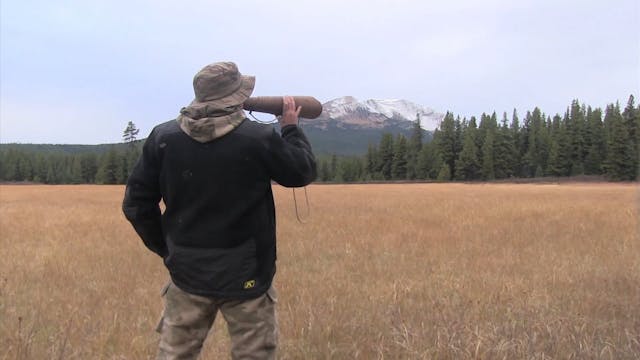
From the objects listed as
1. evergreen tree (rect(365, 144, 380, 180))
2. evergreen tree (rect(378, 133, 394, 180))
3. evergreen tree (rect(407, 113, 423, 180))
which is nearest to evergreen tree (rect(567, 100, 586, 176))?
evergreen tree (rect(407, 113, 423, 180))

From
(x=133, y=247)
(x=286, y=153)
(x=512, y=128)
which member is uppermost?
(x=512, y=128)

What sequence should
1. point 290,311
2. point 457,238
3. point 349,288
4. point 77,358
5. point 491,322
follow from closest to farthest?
point 77,358
point 491,322
point 290,311
point 349,288
point 457,238

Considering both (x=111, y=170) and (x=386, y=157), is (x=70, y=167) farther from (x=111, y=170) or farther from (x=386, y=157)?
(x=386, y=157)

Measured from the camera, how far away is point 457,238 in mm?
11664

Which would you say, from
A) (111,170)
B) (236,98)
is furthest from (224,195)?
(111,170)

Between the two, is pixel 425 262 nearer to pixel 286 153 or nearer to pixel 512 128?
pixel 286 153

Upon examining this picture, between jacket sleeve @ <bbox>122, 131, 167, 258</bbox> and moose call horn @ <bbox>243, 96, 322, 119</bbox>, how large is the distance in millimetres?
586

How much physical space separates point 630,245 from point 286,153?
977 centimetres

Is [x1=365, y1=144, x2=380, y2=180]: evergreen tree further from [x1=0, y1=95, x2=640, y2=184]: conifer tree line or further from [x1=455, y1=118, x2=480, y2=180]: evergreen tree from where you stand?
[x1=455, y1=118, x2=480, y2=180]: evergreen tree

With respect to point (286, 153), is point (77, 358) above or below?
below

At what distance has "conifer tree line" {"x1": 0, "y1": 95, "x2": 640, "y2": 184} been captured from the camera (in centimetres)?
7975

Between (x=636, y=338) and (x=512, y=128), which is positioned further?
(x=512, y=128)

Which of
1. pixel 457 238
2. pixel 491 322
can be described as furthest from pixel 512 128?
pixel 491 322

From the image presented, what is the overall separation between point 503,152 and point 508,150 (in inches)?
54.9
